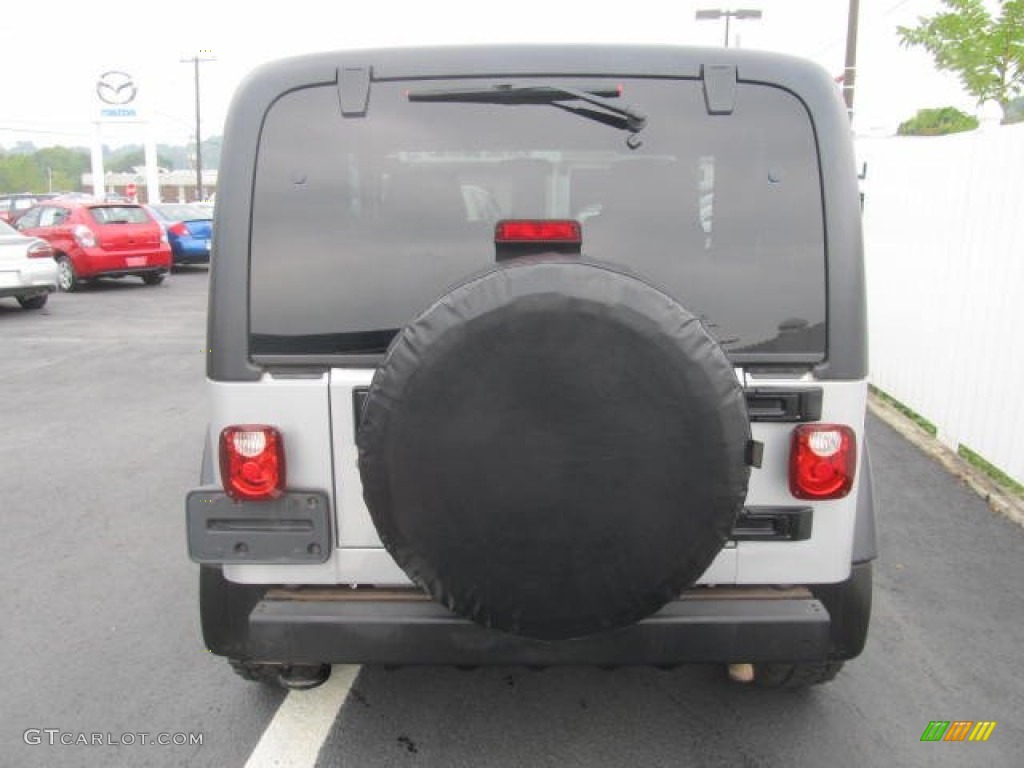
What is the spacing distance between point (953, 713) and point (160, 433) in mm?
5673

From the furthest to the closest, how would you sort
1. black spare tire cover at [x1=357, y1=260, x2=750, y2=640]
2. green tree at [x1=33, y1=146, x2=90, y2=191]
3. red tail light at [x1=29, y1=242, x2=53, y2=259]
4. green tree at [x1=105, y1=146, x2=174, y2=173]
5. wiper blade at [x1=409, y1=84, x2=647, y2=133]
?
green tree at [x1=105, y1=146, x2=174, y2=173], green tree at [x1=33, y1=146, x2=90, y2=191], red tail light at [x1=29, y1=242, x2=53, y2=259], wiper blade at [x1=409, y1=84, x2=647, y2=133], black spare tire cover at [x1=357, y1=260, x2=750, y2=640]

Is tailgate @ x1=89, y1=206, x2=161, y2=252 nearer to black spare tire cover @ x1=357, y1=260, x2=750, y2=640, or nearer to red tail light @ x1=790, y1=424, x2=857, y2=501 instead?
black spare tire cover @ x1=357, y1=260, x2=750, y2=640

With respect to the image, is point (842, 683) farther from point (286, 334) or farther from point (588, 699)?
point (286, 334)

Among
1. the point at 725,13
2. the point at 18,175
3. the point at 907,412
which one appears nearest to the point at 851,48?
the point at 725,13

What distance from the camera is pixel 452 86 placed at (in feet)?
7.50

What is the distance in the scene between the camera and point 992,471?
18.0ft

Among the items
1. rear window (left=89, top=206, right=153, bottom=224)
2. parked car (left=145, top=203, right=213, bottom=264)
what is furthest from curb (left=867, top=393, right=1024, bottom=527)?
parked car (left=145, top=203, right=213, bottom=264)

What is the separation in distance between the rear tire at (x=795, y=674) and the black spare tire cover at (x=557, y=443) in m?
1.09

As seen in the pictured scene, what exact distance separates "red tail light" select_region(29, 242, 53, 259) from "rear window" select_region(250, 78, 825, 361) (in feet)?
40.3

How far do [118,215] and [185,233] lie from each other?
3858 millimetres

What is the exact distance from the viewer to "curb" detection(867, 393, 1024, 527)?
4922 millimetres

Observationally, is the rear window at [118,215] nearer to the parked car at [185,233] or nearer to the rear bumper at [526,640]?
the parked car at [185,233]

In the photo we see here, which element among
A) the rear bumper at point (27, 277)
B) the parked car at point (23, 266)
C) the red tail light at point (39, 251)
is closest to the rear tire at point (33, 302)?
the parked car at point (23, 266)

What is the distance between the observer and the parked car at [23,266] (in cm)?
1231
